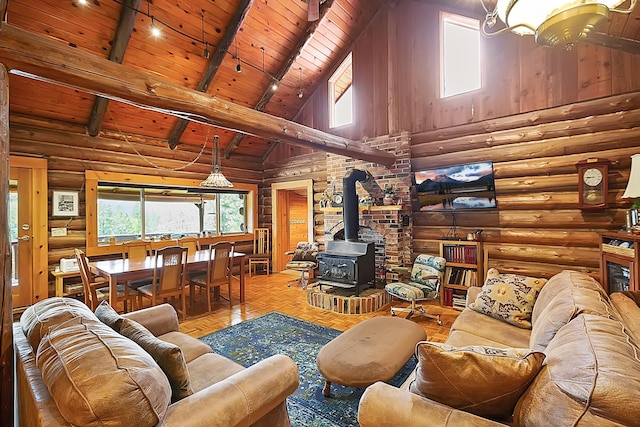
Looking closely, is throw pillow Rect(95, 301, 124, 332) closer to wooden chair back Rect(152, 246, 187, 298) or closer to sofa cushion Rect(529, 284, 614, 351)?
wooden chair back Rect(152, 246, 187, 298)

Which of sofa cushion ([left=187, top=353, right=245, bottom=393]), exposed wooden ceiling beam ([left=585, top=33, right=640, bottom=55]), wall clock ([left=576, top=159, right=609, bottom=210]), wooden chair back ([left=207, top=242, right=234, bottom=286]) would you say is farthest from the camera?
wooden chair back ([left=207, top=242, right=234, bottom=286])

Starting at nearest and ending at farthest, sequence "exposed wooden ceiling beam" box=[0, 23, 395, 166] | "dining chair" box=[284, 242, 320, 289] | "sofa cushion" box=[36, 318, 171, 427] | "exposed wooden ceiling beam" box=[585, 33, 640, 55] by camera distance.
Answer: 1. "sofa cushion" box=[36, 318, 171, 427]
2. "exposed wooden ceiling beam" box=[0, 23, 395, 166]
3. "exposed wooden ceiling beam" box=[585, 33, 640, 55]
4. "dining chair" box=[284, 242, 320, 289]

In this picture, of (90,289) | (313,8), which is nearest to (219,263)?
(90,289)

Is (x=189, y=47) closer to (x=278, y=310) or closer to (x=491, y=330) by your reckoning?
(x=278, y=310)

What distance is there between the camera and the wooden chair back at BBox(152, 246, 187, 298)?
3.69 m

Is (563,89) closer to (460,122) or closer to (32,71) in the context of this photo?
(460,122)

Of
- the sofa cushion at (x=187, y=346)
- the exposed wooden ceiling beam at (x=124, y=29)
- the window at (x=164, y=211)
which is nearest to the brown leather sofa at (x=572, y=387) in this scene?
the sofa cushion at (x=187, y=346)

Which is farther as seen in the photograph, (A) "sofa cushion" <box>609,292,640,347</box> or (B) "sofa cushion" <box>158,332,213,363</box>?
(B) "sofa cushion" <box>158,332,213,363</box>

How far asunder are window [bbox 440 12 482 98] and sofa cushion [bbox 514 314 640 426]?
13.5 feet

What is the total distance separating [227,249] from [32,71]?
9.30ft

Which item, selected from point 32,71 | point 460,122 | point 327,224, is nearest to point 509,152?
point 460,122

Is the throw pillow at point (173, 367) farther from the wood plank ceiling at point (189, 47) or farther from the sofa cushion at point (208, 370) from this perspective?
the wood plank ceiling at point (189, 47)

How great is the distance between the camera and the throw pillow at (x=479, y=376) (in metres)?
1.10

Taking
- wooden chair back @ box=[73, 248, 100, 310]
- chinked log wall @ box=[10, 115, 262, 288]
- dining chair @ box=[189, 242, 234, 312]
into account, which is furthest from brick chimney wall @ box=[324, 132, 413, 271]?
wooden chair back @ box=[73, 248, 100, 310]
